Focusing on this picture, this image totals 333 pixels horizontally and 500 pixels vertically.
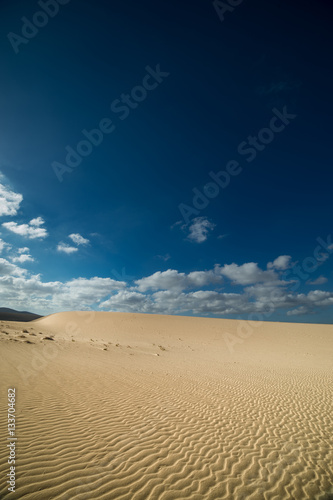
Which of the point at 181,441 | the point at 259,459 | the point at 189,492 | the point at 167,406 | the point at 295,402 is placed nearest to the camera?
the point at 189,492

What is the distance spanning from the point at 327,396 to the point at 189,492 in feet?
40.5

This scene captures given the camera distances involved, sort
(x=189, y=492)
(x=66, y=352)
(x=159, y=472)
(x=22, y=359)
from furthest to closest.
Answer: (x=66, y=352), (x=22, y=359), (x=159, y=472), (x=189, y=492)

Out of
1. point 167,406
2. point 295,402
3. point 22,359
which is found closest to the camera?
point 167,406

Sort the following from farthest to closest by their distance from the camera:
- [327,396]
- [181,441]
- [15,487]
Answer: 1. [327,396]
2. [181,441]
3. [15,487]

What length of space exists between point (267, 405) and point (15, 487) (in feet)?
33.6

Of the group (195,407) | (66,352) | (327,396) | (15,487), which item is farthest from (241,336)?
(15,487)

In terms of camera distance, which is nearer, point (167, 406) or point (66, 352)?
point (167, 406)

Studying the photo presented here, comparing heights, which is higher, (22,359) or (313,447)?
(313,447)

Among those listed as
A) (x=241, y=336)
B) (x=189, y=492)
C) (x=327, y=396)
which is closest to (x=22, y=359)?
(x=189, y=492)

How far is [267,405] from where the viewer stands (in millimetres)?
9977

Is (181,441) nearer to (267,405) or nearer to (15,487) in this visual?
(15,487)

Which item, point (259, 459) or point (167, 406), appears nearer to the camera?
point (259, 459)

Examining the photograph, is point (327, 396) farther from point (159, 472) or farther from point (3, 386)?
point (3, 386)

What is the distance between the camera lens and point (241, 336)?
4272 centimetres
